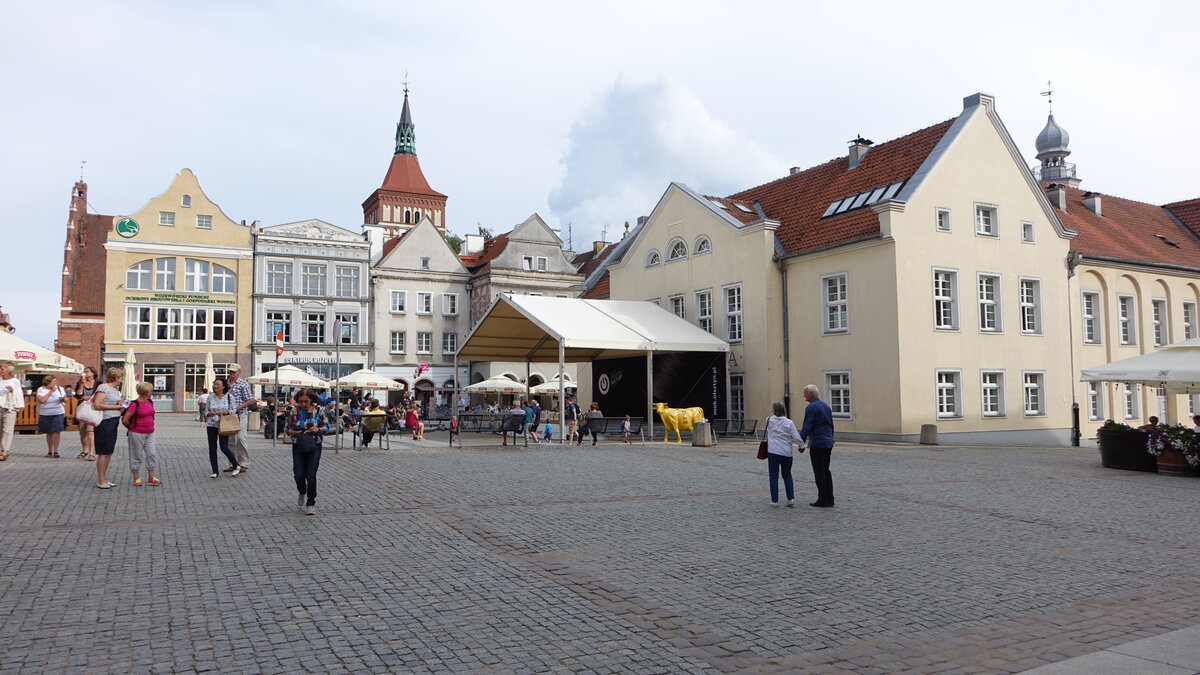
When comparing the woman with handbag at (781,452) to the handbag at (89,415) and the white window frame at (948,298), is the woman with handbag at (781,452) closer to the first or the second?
the handbag at (89,415)

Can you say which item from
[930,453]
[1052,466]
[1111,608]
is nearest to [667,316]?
[930,453]

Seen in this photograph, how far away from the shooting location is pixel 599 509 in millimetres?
10852

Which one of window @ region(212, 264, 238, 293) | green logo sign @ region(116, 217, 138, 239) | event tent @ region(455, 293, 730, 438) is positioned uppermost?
green logo sign @ region(116, 217, 138, 239)

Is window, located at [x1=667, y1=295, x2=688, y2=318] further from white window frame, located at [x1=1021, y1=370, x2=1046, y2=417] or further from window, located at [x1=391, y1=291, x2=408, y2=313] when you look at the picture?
window, located at [x1=391, y1=291, x2=408, y2=313]

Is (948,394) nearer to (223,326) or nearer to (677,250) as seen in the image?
(677,250)

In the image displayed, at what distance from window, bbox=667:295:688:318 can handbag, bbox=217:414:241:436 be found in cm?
2201

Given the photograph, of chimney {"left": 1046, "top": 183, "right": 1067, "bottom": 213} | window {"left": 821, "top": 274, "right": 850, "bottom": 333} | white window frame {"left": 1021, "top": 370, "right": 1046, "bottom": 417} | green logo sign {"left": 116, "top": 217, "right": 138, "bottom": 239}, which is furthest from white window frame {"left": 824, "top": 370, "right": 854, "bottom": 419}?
green logo sign {"left": 116, "top": 217, "right": 138, "bottom": 239}

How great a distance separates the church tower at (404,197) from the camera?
89250 mm

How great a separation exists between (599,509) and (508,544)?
2499 mm

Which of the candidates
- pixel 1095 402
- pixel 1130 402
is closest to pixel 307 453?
pixel 1095 402

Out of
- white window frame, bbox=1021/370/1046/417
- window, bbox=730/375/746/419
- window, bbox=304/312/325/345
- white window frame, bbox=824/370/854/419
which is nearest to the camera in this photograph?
white window frame, bbox=824/370/854/419

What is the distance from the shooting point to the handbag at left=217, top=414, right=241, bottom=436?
44.8 feet

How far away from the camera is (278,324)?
5272 cm

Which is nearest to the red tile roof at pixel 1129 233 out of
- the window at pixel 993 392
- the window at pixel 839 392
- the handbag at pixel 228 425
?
the window at pixel 993 392
